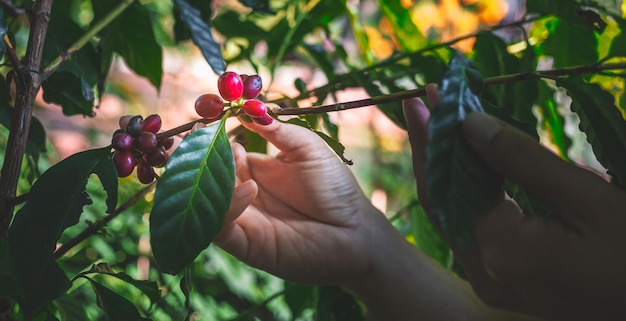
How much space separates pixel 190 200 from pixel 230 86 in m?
0.10

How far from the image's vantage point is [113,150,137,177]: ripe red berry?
0.49 metres

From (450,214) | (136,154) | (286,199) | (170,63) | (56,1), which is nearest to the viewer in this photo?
(450,214)

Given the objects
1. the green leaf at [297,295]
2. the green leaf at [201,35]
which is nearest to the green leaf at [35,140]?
the green leaf at [201,35]

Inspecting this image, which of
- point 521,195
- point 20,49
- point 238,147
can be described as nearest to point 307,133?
point 238,147

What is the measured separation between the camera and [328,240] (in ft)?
2.17

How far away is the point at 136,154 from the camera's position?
1.66 feet

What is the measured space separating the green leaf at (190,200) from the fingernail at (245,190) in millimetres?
61

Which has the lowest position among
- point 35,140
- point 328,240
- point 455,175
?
point 328,240

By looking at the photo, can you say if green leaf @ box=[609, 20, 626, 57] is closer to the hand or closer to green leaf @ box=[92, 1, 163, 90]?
the hand

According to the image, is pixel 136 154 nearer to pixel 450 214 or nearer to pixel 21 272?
pixel 21 272

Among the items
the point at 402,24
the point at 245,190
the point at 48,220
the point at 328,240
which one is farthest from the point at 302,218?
the point at 402,24

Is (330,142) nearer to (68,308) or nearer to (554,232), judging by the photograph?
(554,232)

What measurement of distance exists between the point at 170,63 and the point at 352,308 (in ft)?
8.99

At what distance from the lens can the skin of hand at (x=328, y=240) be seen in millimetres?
625
